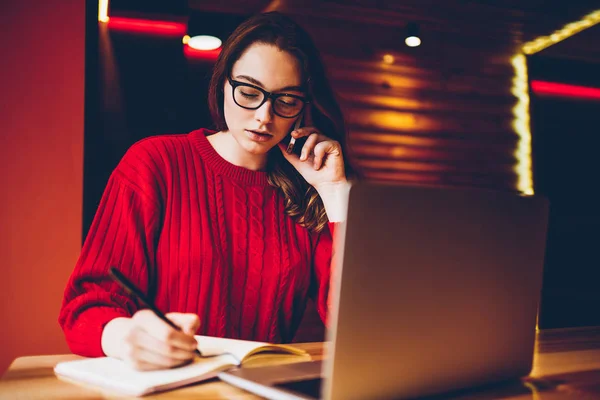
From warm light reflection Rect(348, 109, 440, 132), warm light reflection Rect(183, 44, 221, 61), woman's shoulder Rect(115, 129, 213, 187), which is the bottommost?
woman's shoulder Rect(115, 129, 213, 187)

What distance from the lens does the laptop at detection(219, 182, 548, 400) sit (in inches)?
23.0

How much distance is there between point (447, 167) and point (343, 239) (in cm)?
344

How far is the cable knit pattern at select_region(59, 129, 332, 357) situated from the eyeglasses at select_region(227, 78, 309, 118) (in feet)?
0.75

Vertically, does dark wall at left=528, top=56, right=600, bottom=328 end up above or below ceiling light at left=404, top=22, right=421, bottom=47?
below

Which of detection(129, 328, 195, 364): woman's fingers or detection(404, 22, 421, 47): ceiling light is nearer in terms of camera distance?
detection(129, 328, 195, 364): woman's fingers

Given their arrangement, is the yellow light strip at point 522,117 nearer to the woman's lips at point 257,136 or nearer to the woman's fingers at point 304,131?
the woman's fingers at point 304,131

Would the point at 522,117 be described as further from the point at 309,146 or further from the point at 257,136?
the point at 257,136

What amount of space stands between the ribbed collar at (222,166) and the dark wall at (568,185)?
3.32 meters

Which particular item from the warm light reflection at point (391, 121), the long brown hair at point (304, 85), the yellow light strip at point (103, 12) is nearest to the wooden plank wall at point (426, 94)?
the warm light reflection at point (391, 121)

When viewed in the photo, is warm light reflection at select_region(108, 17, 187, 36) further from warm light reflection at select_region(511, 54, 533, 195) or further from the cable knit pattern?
warm light reflection at select_region(511, 54, 533, 195)

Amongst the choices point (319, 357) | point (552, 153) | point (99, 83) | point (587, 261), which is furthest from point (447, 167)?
point (319, 357)

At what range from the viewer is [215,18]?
2.89m

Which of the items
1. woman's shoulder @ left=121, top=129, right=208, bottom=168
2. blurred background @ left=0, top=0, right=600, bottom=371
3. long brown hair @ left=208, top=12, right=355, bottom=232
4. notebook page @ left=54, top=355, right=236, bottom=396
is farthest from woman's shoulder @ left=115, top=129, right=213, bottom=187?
blurred background @ left=0, top=0, right=600, bottom=371

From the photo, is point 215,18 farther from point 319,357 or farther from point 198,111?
point 319,357
